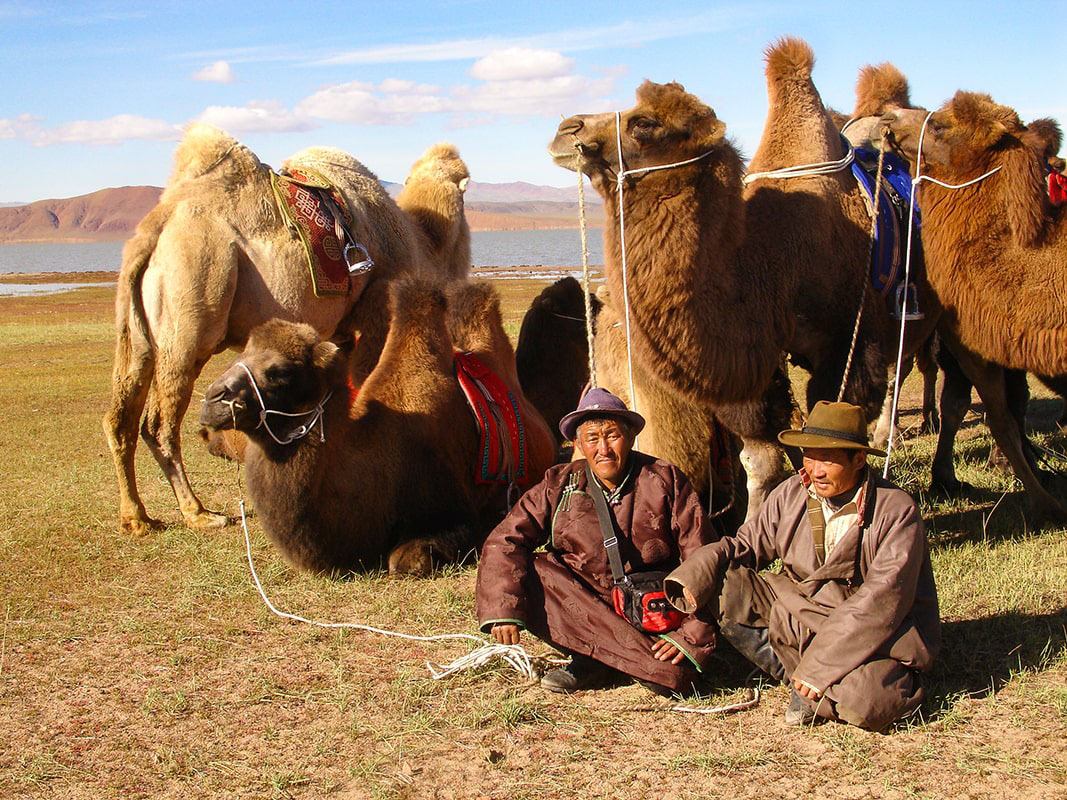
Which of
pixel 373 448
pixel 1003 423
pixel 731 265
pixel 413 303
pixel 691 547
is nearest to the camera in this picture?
pixel 691 547

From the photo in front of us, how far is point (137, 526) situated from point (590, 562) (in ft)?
11.9

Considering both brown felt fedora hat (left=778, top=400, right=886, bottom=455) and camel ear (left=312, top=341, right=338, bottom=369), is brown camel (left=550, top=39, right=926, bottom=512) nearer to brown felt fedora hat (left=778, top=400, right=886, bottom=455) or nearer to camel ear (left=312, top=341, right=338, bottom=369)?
brown felt fedora hat (left=778, top=400, right=886, bottom=455)

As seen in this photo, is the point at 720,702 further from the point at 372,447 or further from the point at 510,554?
the point at 372,447

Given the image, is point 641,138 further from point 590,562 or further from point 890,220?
point 590,562

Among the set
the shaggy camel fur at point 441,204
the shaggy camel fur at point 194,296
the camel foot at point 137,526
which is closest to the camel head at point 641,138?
the shaggy camel fur at point 194,296

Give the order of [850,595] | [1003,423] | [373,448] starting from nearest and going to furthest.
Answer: [850,595] → [373,448] → [1003,423]

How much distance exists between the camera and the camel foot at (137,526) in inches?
258

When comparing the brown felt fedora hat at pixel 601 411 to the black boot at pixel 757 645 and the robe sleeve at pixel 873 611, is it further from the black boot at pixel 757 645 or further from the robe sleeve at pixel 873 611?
the robe sleeve at pixel 873 611

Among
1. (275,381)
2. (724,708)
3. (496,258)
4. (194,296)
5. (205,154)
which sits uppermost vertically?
(496,258)

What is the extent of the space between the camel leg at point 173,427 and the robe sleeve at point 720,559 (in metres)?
3.82

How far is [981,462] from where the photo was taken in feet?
25.1

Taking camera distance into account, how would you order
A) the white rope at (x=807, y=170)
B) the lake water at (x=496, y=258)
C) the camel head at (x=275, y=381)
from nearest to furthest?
the camel head at (x=275, y=381) < the white rope at (x=807, y=170) < the lake water at (x=496, y=258)

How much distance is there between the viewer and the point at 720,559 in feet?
12.1

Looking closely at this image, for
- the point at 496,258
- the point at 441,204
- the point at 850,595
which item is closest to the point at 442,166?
the point at 441,204
